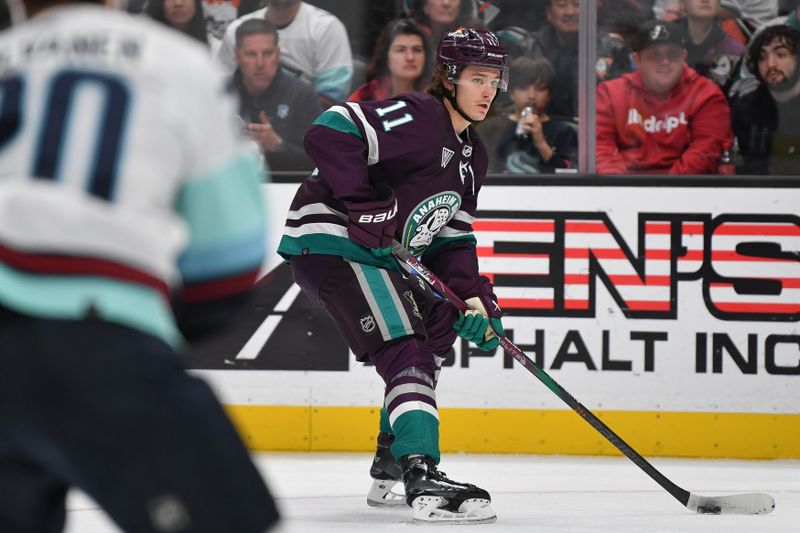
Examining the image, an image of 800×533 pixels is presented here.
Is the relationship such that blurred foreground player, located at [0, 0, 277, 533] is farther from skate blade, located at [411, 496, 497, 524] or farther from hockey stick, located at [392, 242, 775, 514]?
A: hockey stick, located at [392, 242, 775, 514]

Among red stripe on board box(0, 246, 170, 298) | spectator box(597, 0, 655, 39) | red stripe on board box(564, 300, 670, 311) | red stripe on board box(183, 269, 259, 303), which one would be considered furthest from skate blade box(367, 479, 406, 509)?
red stripe on board box(0, 246, 170, 298)

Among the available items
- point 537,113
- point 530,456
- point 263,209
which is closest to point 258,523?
point 263,209

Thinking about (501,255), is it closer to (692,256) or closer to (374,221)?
(692,256)

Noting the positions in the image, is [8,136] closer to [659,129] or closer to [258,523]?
[258,523]

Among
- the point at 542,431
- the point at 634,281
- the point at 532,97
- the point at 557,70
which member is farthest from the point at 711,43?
the point at 542,431

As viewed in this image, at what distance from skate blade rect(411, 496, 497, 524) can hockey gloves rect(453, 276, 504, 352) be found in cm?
45

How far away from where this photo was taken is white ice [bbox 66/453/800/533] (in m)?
3.25

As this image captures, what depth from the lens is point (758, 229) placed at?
4.41m

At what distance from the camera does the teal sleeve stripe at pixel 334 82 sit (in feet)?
15.5

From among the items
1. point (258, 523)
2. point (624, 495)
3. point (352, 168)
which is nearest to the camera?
point (258, 523)

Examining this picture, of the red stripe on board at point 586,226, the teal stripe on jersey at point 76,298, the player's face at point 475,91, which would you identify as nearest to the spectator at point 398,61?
the red stripe on board at point 586,226

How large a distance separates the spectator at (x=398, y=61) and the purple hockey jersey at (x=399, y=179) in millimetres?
1173

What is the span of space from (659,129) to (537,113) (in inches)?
17.0

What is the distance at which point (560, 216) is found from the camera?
4484 mm
